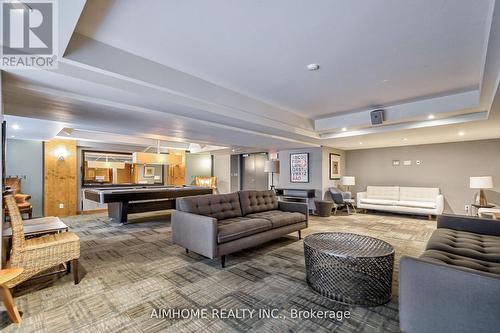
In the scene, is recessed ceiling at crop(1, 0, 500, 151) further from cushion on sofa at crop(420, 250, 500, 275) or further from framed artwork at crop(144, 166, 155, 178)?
framed artwork at crop(144, 166, 155, 178)

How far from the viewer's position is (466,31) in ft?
7.50

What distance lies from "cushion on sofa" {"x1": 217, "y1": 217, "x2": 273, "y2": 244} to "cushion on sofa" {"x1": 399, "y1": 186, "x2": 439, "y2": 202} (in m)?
5.63

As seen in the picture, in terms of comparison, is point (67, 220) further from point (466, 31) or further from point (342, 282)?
point (466, 31)

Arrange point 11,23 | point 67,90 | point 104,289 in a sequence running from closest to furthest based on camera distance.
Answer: point 11,23, point 104,289, point 67,90

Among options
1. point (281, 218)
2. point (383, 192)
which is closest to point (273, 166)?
point (383, 192)

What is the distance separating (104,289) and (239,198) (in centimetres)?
242

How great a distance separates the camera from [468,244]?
261 cm

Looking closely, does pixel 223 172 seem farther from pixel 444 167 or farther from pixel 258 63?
pixel 258 63

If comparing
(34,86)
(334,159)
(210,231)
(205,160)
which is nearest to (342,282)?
(210,231)

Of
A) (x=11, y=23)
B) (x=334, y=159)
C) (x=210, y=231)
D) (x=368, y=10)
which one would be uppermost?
(x=368, y=10)

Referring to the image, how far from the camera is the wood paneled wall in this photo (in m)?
6.98

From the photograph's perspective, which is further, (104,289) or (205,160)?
(205,160)

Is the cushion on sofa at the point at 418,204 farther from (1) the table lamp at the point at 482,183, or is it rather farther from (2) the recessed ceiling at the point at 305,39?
(2) the recessed ceiling at the point at 305,39

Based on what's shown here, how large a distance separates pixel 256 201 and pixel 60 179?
253 inches
